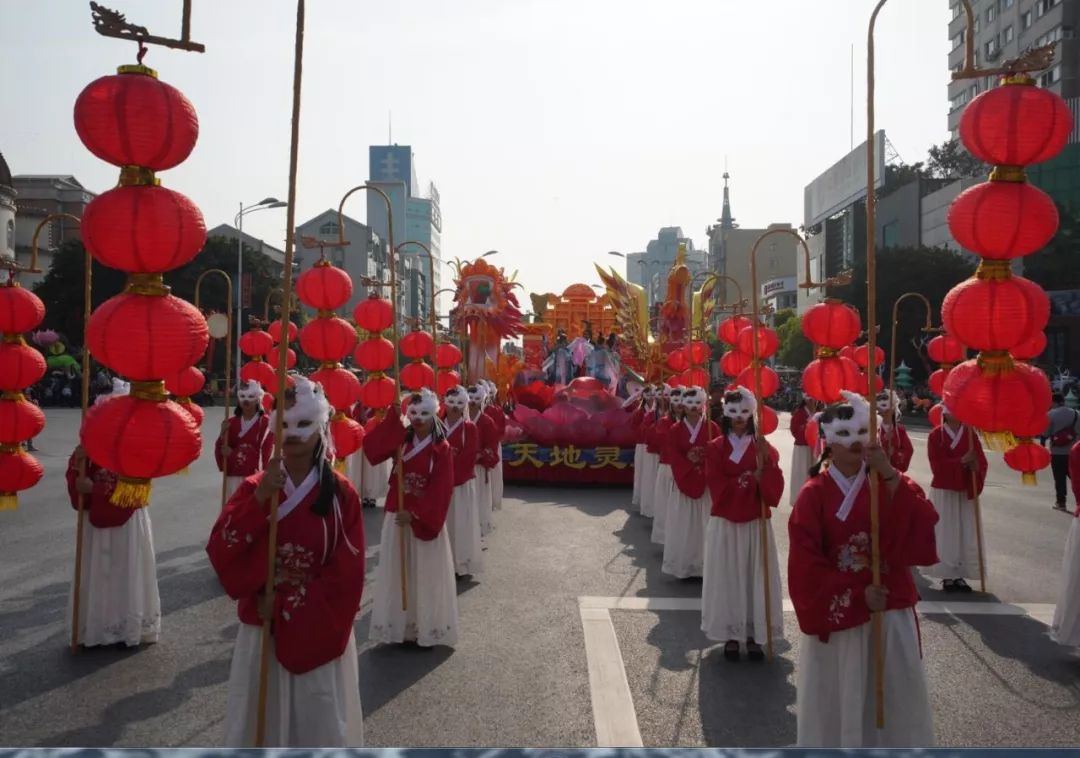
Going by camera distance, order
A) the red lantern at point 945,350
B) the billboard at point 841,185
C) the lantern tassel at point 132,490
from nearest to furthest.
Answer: the lantern tassel at point 132,490
the red lantern at point 945,350
the billboard at point 841,185

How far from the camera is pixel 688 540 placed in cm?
832

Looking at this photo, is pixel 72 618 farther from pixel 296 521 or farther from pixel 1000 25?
pixel 1000 25

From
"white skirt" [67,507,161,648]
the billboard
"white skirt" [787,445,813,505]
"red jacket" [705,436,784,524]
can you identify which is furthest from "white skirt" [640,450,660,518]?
the billboard

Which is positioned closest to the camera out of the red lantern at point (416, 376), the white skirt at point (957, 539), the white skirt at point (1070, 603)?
the white skirt at point (1070, 603)

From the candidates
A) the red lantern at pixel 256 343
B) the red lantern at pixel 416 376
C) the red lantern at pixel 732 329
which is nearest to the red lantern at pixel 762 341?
the red lantern at pixel 732 329

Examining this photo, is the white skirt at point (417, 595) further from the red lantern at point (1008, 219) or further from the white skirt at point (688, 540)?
the red lantern at point (1008, 219)

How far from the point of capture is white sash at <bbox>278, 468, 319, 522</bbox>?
3.57 metres

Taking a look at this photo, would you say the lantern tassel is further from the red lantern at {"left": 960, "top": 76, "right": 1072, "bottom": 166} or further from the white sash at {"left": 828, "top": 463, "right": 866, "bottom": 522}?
the red lantern at {"left": 960, "top": 76, "right": 1072, "bottom": 166}

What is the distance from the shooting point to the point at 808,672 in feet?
12.8

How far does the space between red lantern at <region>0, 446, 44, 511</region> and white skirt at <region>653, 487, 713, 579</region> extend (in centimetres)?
546

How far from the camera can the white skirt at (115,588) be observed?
596 centimetres

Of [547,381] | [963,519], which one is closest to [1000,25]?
[547,381]

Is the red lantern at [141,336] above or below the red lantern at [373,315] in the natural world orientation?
below

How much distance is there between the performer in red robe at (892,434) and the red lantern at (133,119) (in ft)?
18.9
